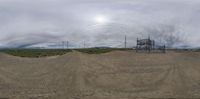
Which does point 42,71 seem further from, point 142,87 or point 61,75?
point 142,87

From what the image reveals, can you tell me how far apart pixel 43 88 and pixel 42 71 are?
7064 mm

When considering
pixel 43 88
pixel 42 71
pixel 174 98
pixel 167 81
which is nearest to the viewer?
pixel 174 98

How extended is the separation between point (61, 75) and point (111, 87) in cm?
660

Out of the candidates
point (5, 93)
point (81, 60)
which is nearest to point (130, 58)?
point (81, 60)

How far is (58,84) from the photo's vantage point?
38.8m

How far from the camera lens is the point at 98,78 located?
135 ft

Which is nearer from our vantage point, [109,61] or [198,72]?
[198,72]

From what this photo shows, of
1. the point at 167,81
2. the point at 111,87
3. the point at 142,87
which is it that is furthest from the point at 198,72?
the point at 111,87

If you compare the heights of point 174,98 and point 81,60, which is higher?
point 81,60

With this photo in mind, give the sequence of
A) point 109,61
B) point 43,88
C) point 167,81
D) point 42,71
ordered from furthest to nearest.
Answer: point 109,61 < point 42,71 < point 167,81 < point 43,88

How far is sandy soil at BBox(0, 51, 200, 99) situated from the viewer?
A: 118 feet

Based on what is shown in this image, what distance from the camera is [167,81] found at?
40.3 metres

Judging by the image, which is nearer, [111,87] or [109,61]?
[111,87]

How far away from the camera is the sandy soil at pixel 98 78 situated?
3588 cm
